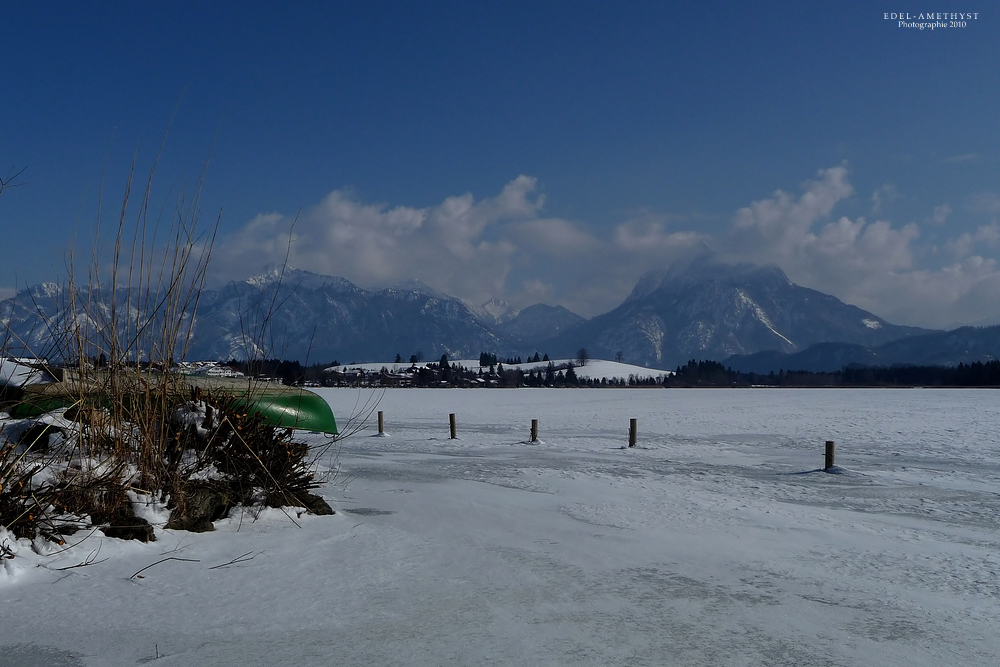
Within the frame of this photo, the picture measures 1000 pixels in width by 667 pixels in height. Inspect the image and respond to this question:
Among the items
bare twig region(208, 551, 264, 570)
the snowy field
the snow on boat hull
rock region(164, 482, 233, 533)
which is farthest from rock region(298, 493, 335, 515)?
bare twig region(208, 551, 264, 570)

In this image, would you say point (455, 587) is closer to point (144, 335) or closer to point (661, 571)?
point (661, 571)

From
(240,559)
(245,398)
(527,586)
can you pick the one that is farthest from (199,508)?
(527,586)

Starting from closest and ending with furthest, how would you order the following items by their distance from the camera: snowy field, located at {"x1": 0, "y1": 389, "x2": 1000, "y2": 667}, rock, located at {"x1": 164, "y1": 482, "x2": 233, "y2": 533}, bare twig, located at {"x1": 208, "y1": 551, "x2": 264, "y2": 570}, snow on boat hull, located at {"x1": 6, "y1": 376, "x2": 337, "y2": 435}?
snowy field, located at {"x1": 0, "y1": 389, "x2": 1000, "y2": 667}
bare twig, located at {"x1": 208, "y1": 551, "x2": 264, "y2": 570}
rock, located at {"x1": 164, "y1": 482, "x2": 233, "y2": 533}
snow on boat hull, located at {"x1": 6, "y1": 376, "x2": 337, "y2": 435}

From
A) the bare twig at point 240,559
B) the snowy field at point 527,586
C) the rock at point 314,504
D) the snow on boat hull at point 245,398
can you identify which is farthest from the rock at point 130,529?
the rock at point 314,504

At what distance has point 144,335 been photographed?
16.6 feet

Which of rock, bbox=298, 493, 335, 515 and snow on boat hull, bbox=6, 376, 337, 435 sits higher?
Answer: snow on boat hull, bbox=6, 376, 337, 435

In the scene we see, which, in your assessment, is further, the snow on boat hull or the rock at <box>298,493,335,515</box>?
the rock at <box>298,493,335,515</box>

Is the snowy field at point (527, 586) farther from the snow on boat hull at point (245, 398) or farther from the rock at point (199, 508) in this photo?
the snow on boat hull at point (245, 398)

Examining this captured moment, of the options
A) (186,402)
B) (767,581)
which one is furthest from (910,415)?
(186,402)

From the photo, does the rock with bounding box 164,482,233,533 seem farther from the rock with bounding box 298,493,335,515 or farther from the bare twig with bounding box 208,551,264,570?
the rock with bounding box 298,493,335,515

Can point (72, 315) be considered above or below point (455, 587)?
above

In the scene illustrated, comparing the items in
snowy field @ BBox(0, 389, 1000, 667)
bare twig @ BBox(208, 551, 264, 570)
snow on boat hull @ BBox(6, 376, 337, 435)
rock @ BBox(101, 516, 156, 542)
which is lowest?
snowy field @ BBox(0, 389, 1000, 667)

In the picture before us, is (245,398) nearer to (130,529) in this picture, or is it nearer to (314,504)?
(314,504)

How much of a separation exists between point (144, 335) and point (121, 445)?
79cm
